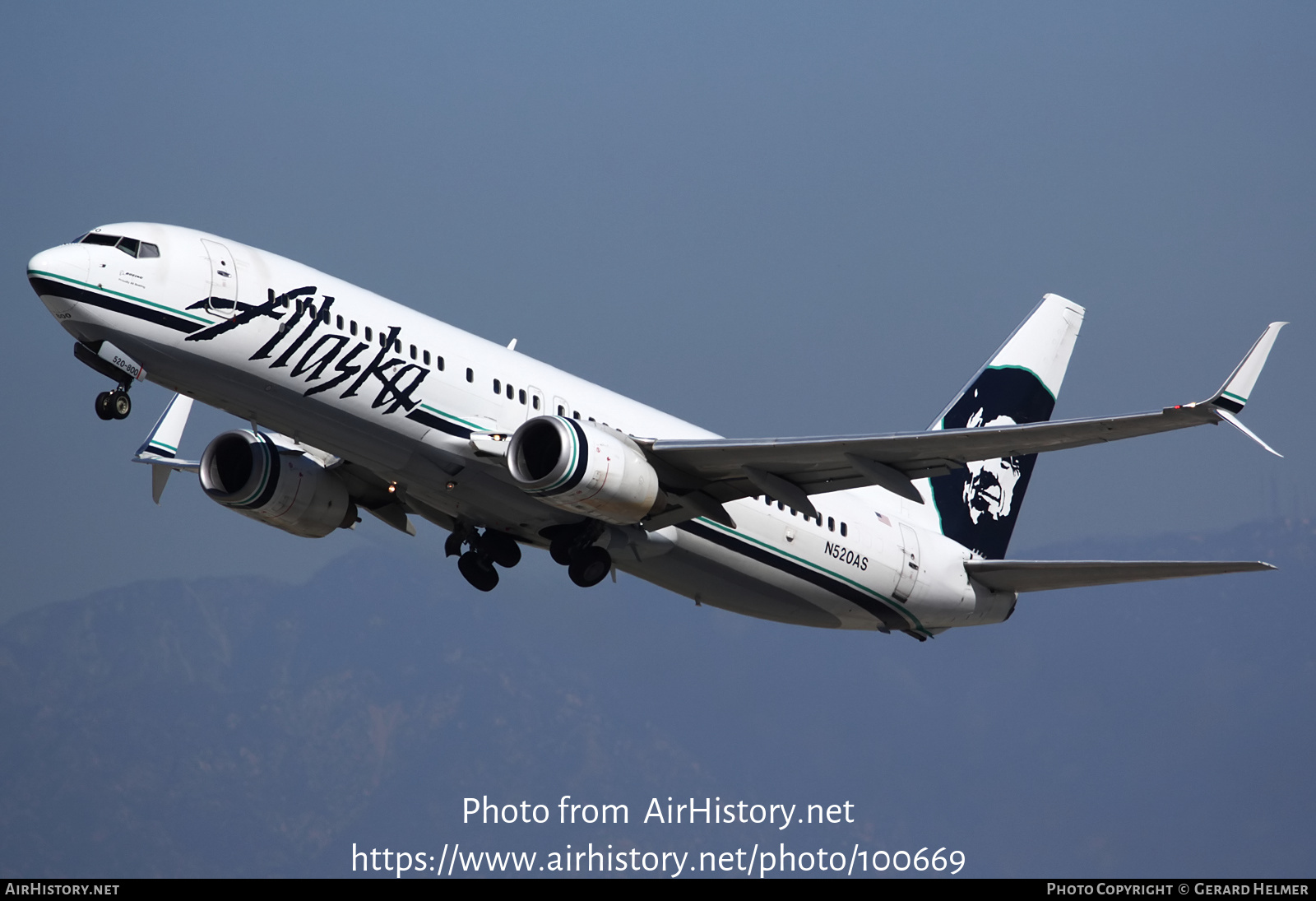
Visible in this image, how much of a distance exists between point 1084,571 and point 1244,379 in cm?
1001

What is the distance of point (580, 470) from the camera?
28875 mm

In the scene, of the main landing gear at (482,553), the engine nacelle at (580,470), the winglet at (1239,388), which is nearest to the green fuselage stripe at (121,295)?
the engine nacelle at (580,470)

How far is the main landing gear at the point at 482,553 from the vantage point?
34.2 m

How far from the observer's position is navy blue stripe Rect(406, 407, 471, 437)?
28.8 meters

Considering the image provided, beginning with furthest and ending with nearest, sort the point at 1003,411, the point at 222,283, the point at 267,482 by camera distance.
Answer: the point at 1003,411 → the point at 267,482 → the point at 222,283

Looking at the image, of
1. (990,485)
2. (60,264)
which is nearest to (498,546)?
(60,264)

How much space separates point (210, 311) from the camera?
27359 millimetres

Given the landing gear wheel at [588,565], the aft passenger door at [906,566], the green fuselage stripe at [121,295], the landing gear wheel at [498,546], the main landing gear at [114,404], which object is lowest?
the main landing gear at [114,404]

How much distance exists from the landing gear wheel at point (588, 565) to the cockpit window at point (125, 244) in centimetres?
1020

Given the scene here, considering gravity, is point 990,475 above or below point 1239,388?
above

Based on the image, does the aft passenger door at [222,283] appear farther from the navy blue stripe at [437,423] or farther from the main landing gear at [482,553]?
the main landing gear at [482,553]

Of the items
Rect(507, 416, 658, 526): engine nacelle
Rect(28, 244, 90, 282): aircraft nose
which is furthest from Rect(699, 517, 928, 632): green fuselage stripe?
Rect(28, 244, 90, 282): aircraft nose

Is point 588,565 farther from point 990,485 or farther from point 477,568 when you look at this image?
point 990,485

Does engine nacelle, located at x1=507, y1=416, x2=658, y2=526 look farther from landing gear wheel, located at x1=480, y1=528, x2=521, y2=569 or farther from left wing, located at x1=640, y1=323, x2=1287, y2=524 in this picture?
landing gear wheel, located at x1=480, y1=528, x2=521, y2=569
